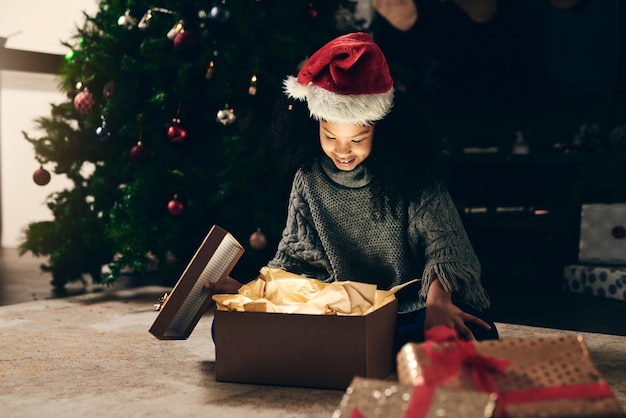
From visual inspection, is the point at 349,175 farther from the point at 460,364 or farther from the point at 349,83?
the point at 460,364

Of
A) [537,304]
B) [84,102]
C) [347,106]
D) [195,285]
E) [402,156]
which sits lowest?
[537,304]

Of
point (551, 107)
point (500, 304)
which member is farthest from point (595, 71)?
point (500, 304)

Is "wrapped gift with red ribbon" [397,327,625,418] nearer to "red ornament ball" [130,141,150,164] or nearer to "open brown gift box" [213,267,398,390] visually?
"open brown gift box" [213,267,398,390]

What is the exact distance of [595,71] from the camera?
10.6 feet

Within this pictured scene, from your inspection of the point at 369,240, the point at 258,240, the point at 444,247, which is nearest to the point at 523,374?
the point at 444,247

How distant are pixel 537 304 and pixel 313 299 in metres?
1.38

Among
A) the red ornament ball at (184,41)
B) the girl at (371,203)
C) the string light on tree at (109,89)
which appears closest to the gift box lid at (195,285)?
the girl at (371,203)

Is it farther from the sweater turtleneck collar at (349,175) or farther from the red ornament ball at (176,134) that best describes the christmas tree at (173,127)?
the sweater turtleneck collar at (349,175)

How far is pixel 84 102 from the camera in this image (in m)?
2.69

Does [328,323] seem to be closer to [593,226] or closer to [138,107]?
[138,107]

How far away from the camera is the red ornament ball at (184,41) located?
2518mm

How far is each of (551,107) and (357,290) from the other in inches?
89.2

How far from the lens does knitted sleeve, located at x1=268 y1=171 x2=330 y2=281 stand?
5.86 ft

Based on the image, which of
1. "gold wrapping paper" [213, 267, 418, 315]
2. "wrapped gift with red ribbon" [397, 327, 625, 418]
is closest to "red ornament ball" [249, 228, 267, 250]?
"gold wrapping paper" [213, 267, 418, 315]
